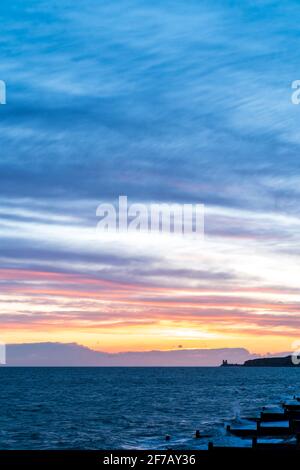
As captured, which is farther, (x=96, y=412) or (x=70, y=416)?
(x=96, y=412)

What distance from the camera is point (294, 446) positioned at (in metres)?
43.9

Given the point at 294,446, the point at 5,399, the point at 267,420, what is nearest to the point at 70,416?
the point at 267,420

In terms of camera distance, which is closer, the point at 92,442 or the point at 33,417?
the point at 92,442

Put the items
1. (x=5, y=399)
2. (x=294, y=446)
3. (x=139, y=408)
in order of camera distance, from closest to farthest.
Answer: (x=294, y=446) < (x=139, y=408) < (x=5, y=399)
